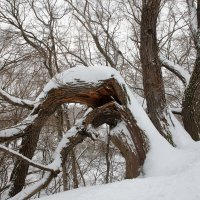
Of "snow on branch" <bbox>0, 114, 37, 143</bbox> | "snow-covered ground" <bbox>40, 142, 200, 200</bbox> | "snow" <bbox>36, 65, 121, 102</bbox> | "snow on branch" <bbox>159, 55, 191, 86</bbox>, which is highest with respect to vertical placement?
"snow on branch" <bbox>159, 55, 191, 86</bbox>

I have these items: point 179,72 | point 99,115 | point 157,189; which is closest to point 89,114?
point 99,115

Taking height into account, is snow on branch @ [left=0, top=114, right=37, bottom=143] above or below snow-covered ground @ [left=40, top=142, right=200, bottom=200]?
above

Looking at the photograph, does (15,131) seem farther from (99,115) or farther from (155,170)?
(155,170)

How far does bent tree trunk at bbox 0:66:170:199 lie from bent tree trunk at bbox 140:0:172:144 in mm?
620

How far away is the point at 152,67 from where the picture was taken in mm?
5738

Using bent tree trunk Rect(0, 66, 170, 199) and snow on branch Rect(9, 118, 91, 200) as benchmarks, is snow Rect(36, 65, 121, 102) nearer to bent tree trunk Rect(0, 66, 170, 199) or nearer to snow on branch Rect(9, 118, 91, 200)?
bent tree trunk Rect(0, 66, 170, 199)

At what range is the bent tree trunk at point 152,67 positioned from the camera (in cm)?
563

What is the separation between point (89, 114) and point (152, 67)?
63.0 inches

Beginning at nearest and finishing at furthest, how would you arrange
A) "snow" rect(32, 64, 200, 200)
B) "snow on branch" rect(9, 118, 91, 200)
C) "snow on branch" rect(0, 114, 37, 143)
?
1. "snow" rect(32, 64, 200, 200)
2. "snow on branch" rect(9, 118, 91, 200)
3. "snow on branch" rect(0, 114, 37, 143)

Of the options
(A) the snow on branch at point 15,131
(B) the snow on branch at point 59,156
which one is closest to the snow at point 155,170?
(B) the snow on branch at point 59,156

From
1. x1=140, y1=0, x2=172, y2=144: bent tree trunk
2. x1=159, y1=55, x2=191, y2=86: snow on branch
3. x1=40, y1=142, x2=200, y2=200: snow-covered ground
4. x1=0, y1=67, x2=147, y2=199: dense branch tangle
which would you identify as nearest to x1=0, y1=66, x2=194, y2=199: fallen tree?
x1=0, y1=67, x2=147, y2=199: dense branch tangle

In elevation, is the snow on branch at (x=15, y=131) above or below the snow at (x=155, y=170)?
above

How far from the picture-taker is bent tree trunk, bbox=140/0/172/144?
5.63 meters

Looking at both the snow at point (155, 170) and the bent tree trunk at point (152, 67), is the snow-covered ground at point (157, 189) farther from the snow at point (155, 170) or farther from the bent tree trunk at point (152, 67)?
the bent tree trunk at point (152, 67)
